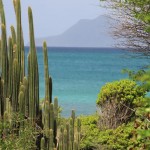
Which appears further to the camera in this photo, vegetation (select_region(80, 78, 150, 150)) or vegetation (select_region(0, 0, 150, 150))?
vegetation (select_region(80, 78, 150, 150))

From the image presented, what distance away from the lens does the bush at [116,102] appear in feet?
35.7

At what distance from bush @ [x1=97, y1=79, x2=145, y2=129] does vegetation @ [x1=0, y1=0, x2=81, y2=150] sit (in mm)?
2167

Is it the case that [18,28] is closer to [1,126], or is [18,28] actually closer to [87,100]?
[1,126]

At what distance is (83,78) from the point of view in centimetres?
6166

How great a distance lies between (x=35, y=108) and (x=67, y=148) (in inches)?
37.2

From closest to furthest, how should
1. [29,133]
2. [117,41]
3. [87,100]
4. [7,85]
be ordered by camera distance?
[29,133]
[7,85]
[117,41]
[87,100]

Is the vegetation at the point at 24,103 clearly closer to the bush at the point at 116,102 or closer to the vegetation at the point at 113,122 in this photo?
the vegetation at the point at 113,122

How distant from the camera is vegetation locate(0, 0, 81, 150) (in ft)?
27.2

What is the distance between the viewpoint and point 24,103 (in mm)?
8508

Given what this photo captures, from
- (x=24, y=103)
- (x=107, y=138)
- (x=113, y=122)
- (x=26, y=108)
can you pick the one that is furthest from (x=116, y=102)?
(x=24, y=103)

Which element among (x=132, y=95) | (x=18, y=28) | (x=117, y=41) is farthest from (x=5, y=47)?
(x=117, y=41)

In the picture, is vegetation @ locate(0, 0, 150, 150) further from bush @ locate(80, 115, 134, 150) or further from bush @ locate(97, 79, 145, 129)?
bush @ locate(97, 79, 145, 129)

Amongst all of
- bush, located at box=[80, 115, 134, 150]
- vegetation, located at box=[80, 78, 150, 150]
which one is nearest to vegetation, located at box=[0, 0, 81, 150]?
bush, located at box=[80, 115, 134, 150]

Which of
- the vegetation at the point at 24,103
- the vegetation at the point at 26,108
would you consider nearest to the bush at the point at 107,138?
the vegetation at the point at 26,108
